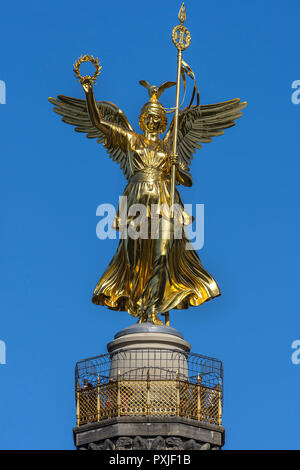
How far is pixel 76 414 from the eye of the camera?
5841 cm

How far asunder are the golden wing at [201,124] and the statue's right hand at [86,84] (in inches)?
121

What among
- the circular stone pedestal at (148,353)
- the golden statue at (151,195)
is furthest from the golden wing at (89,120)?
the circular stone pedestal at (148,353)

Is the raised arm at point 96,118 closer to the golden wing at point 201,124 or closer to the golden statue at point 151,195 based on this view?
the golden statue at point 151,195

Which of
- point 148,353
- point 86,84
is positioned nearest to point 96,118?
point 86,84

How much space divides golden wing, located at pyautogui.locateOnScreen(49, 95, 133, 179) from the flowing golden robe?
14.2 inches

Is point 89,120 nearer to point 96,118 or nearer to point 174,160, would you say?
point 96,118

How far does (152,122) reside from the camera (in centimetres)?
6209

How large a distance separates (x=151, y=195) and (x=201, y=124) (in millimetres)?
3306

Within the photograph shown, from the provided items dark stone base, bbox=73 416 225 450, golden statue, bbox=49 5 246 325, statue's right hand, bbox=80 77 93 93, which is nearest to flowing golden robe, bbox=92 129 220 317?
golden statue, bbox=49 5 246 325

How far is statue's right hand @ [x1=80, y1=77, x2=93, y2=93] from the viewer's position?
199 feet

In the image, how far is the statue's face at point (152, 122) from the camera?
62.1m

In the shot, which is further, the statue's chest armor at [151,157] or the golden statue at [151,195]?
the statue's chest armor at [151,157]
